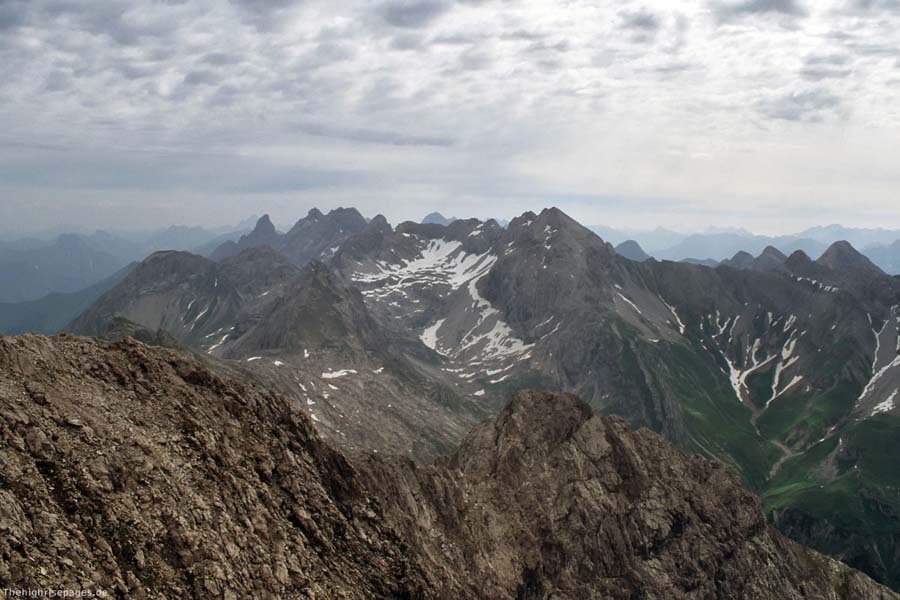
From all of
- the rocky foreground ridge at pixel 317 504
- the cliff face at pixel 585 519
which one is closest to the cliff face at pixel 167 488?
the rocky foreground ridge at pixel 317 504

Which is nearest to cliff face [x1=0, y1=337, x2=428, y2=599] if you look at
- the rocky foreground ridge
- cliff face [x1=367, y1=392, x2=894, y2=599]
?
the rocky foreground ridge

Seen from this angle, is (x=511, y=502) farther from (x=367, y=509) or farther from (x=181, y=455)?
(x=181, y=455)

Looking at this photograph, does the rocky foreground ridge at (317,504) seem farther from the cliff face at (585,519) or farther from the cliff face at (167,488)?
the cliff face at (585,519)

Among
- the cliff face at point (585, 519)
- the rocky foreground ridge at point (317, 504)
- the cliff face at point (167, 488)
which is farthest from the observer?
the cliff face at point (585, 519)

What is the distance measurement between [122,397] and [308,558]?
1938cm

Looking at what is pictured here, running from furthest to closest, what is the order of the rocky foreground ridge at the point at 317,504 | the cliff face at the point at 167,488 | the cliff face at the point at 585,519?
the cliff face at the point at 585,519 < the rocky foreground ridge at the point at 317,504 < the cliff face at the point at 167,488

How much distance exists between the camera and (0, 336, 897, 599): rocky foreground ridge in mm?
37500

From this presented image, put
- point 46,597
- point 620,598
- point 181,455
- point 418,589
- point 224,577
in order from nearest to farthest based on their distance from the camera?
point 46,597
point 224,577
point 181,455
point 418,589
point 620,598

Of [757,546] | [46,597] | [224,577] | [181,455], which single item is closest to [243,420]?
[181,455]

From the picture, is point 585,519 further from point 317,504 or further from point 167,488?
point 167,488

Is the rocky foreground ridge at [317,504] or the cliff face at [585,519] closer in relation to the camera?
the rocky foreground ridge at [317,504]

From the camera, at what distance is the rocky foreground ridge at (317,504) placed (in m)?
37.5

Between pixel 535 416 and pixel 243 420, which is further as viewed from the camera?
pixel 535 416

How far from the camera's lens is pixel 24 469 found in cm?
3631
